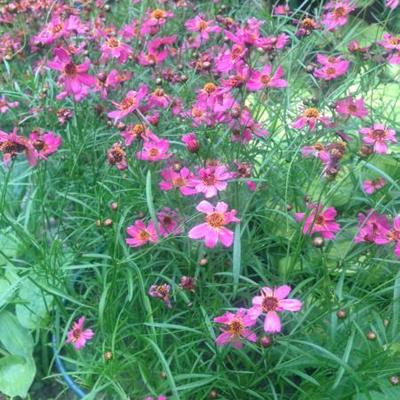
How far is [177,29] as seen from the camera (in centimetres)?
230

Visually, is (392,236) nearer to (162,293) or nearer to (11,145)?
(162,293)

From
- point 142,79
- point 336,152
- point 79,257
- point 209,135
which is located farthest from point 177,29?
point 336,152

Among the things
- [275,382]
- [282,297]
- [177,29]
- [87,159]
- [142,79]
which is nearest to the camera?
[282,297]

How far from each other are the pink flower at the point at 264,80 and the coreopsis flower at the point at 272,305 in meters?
0.45

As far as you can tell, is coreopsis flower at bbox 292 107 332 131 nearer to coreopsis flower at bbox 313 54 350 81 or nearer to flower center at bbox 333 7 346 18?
coreopsis flower at bbox 313 54 350 81

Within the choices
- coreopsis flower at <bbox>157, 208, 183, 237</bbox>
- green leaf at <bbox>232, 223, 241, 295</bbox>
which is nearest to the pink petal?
green leaf at <bbox>232, 223, 241, 295</bbox>

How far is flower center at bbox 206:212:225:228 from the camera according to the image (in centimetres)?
110

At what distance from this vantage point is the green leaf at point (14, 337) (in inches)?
59.2

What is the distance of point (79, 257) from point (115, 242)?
0.25m

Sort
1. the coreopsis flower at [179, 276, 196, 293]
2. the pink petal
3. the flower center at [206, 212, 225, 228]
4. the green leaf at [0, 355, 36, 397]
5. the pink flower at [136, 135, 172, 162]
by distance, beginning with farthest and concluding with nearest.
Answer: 1. the green leaf at [0, 355, 36, 397]
2. the pink flower at [136, 135, 172, 162]
3. the coreopsis flower at [179, 276, 196, 293]
4. the flower center at [206, 212, 225, 228]
5. the pink petal

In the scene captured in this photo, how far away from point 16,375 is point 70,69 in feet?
2.39

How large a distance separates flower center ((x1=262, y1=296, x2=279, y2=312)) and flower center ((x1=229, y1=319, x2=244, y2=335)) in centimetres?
8

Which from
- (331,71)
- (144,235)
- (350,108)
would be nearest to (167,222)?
(144,235)

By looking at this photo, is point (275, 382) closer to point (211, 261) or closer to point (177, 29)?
point (211, 261)
